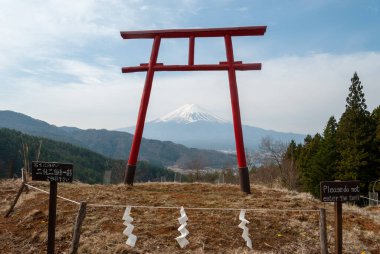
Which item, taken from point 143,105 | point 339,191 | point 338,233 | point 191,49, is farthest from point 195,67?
point 338,233

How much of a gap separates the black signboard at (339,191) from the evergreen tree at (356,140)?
2813 cm

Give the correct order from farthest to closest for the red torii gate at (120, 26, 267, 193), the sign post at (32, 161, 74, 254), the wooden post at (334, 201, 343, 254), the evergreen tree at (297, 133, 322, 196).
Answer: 1. the evergreen tree at (297, 133, 322, 196)
2. the red torii gate at (120, 26, 267, 193)
3. the sign post at (32, 161, 74, 254)
4. the wooden post at (334, 201, 343, 254)

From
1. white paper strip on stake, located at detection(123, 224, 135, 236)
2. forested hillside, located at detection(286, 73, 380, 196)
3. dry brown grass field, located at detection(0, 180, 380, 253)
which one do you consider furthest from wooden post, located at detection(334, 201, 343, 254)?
forested hillside, located at detection(286, 73, 380, 196)

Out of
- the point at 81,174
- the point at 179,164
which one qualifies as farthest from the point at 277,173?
the point at 179,164

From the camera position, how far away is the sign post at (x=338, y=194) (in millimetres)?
6734

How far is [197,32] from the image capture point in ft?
42.0

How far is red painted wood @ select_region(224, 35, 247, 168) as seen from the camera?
1190cm

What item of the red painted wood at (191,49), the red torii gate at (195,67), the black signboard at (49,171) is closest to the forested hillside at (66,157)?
the red torii gate at (195,67)

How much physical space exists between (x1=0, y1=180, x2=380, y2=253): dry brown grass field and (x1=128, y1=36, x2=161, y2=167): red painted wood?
147 cm

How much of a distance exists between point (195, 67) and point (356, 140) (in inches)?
1034

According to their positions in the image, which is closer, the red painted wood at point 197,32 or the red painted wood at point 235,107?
the red painted wood at point 235,107

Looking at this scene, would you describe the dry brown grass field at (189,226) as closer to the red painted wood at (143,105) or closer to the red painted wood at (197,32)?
the red painted wood at (143,105)

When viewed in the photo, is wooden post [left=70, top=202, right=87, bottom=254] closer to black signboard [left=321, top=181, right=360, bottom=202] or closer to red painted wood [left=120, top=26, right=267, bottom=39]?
black signboard [left=321, top=181, right=360, bottom=202]

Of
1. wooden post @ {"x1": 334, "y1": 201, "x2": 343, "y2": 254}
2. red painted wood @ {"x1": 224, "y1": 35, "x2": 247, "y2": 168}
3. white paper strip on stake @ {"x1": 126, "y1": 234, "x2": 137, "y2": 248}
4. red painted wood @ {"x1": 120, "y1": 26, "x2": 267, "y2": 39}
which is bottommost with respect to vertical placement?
white paper strip on stake @ {"x1": 126, "y1": 234, "x2": 137, "y2": 248}
